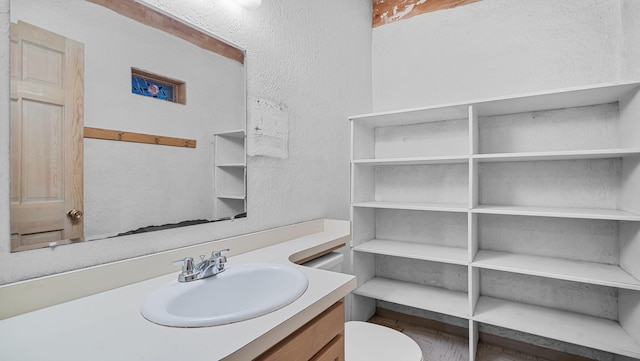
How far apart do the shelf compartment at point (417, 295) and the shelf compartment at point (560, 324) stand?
0.41 ft

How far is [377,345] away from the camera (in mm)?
1409

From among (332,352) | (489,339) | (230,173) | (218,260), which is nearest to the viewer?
(332,352)

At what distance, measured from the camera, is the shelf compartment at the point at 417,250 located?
1.95 metres

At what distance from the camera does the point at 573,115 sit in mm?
1883

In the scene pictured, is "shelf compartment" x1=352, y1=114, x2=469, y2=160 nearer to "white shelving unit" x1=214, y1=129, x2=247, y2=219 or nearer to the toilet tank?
the toilet tank

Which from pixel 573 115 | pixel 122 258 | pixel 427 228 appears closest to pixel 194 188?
pixel 122 258

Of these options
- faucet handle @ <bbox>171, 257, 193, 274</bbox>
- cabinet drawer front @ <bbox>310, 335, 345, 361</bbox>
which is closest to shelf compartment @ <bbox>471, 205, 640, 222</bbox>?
cabinet drawer front @ <bbox>310, 335, 345, 361</bbox>

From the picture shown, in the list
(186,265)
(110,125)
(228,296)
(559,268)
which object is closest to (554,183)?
(559,268)

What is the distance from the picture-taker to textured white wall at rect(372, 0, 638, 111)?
185 cm

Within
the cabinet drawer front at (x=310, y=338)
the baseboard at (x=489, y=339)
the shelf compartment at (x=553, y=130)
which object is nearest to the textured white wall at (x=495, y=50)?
the shelf compartment at (x=553, y=130)

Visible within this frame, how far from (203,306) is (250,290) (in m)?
0.17

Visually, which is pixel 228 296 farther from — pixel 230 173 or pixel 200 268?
pixel 230 173

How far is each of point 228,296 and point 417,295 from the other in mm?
1578

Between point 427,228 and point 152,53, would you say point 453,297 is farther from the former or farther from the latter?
point 152,53
